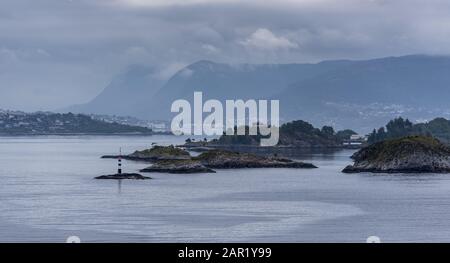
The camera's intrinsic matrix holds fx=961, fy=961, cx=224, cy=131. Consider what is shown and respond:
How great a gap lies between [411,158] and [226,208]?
56685 mm

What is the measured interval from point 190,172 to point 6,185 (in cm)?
3338

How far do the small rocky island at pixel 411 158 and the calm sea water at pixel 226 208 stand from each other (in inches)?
211

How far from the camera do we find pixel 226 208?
237 feet

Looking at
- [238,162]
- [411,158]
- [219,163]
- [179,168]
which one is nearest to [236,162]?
[238,162]

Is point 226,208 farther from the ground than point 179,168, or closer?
closer

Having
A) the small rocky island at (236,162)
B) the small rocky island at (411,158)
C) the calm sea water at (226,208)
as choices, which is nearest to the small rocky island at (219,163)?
the small rocky island at (236,162)

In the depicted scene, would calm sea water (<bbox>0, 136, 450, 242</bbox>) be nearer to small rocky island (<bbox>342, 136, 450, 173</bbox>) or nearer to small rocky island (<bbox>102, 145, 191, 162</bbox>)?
small rocky island (<bbox>342, 136, 450, 173</bbox>)

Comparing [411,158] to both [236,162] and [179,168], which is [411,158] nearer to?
[236,162]

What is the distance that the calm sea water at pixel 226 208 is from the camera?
52531mm

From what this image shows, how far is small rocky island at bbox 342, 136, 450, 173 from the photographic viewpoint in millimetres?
123750

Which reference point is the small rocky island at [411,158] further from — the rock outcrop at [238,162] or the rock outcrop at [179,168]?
the rock outcrop at [179,168]

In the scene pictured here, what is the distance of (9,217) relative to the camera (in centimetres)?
6316
